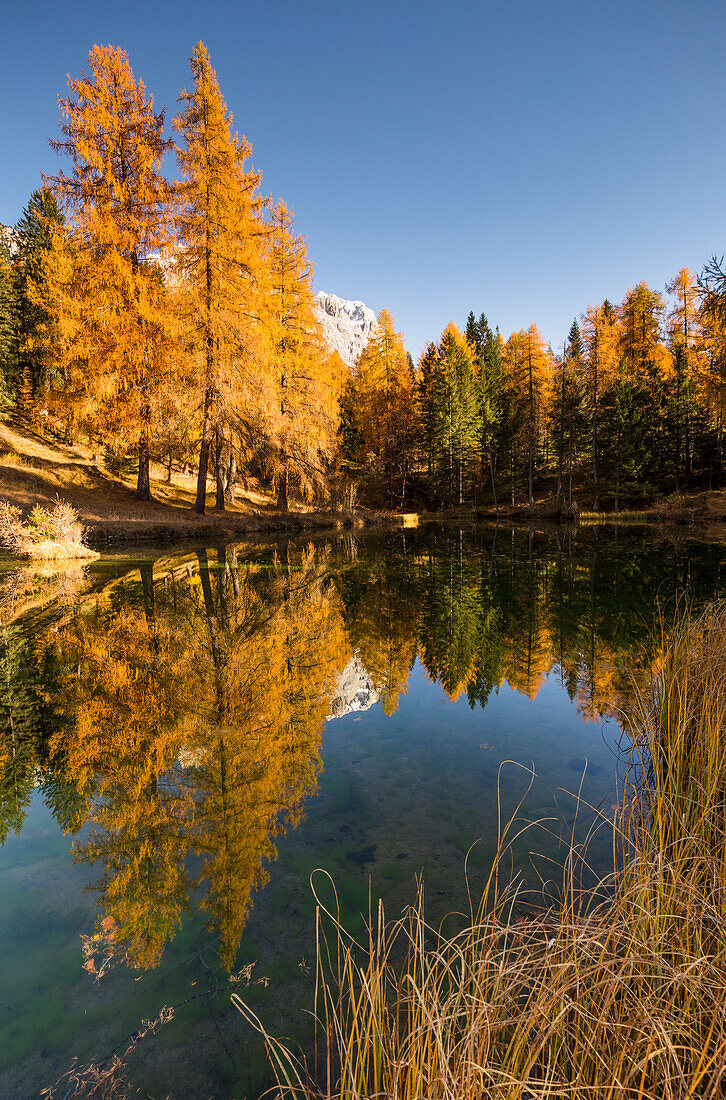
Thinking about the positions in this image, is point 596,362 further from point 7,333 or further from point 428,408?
point 7,333

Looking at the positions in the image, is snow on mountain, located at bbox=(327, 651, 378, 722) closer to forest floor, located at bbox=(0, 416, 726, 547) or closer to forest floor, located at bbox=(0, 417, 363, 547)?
forest floor, located at bbox=(0, 417, 363, 547)

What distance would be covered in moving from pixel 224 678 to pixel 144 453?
16.9 meters

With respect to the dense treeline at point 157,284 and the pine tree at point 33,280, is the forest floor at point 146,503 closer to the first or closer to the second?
the dense treeline at point 157,284

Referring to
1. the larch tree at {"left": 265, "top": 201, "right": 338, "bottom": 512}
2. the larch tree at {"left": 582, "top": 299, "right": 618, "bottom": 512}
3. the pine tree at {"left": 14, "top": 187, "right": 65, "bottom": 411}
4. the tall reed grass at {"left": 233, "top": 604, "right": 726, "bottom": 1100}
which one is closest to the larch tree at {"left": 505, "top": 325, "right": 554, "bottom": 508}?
the larch tree at {"left": 582, "top": 299, "right": 618, "bottom": 512}

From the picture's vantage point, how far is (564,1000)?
1491mm

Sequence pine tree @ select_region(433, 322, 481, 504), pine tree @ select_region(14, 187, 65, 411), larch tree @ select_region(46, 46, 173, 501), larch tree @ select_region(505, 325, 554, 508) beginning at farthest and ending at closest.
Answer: pine tree @ select_region(433, 322, 481, 504) < larch tree @ select_region(505, 325, 554, 508) < pine tree @ select_region(14, 187, 65, 411) < larch tree @ select_region(46, 46, 173, 501)

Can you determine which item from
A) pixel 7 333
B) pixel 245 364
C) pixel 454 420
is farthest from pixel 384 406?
pixel 7 333

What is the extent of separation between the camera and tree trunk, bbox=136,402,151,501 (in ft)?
62.8

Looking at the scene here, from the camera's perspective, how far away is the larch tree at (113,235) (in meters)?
18.1

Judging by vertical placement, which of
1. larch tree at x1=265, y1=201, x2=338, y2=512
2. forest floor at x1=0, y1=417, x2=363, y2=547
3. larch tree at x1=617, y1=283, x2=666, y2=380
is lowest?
forest floor at x1=0, y1=417, x2=363, y2=547

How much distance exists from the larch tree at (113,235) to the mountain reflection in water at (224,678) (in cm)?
876

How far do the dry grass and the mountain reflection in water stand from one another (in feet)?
5.35

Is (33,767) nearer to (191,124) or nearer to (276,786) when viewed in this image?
(276,786)

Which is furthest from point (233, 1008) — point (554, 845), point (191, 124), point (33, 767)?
point (191, 124)
